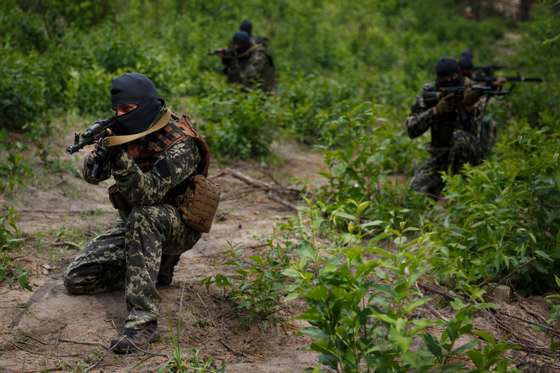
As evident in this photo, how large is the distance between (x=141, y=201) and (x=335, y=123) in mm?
2636

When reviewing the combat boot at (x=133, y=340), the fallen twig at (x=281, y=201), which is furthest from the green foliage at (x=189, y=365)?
the fallen twig at (x=281, y=201)

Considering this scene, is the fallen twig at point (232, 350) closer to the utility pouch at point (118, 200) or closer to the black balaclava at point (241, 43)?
the utility pouch at point (118, 200)

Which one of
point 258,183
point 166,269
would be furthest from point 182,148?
point 258,183

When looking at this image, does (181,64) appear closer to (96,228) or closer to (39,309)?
(96,228)

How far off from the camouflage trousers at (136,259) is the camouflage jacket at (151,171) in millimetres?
120

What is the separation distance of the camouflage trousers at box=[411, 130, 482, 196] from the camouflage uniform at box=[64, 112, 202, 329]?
362 cm

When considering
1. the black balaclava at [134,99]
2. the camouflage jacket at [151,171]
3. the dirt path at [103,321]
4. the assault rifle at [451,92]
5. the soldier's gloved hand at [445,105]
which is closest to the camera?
the dirt path at [103,321]

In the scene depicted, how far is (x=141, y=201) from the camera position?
4.02m

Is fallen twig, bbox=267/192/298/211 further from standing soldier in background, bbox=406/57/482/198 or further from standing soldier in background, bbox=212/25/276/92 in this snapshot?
standing soldier in background, bbox=212/25/276/92

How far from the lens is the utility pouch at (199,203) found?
14.0ft

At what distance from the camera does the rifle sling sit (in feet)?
12.6

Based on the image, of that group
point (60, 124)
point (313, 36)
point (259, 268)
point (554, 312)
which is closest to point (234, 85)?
point (60, 124)

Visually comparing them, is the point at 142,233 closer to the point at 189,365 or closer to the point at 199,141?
the point at 199,141

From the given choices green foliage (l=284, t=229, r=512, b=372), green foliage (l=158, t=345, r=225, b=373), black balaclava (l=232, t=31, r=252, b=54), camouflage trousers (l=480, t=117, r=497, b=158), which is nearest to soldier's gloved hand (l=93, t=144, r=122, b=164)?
green foliage (l=158, t=345, r=225, b=373)
